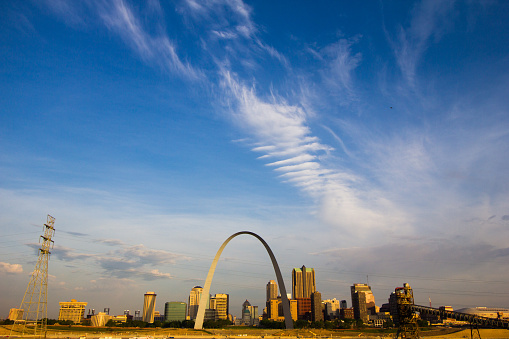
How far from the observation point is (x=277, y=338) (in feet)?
235

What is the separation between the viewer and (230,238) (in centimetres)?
9944

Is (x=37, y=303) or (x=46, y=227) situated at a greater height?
(x=46, y=227)

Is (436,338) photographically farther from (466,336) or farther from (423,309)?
(423,309)

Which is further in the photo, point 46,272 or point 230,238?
point 230,238

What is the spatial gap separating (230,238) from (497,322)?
68.1 m

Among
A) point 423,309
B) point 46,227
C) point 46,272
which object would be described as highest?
point 46,227

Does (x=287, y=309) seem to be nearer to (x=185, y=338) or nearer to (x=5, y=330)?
(x=185, y=338)

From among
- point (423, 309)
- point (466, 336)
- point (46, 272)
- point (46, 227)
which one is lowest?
point (466, 336)

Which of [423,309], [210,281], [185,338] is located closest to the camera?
[423,309]

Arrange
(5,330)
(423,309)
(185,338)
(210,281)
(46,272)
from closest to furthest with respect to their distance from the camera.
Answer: (46,272) < (423,309) < (185,338) < (5,330) < (210,281)

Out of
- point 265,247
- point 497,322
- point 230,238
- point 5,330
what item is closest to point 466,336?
point 497,322

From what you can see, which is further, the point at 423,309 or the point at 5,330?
the point at 5,330

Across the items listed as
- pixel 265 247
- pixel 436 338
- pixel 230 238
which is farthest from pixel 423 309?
pixel 230 238

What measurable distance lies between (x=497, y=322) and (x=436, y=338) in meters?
13.9
